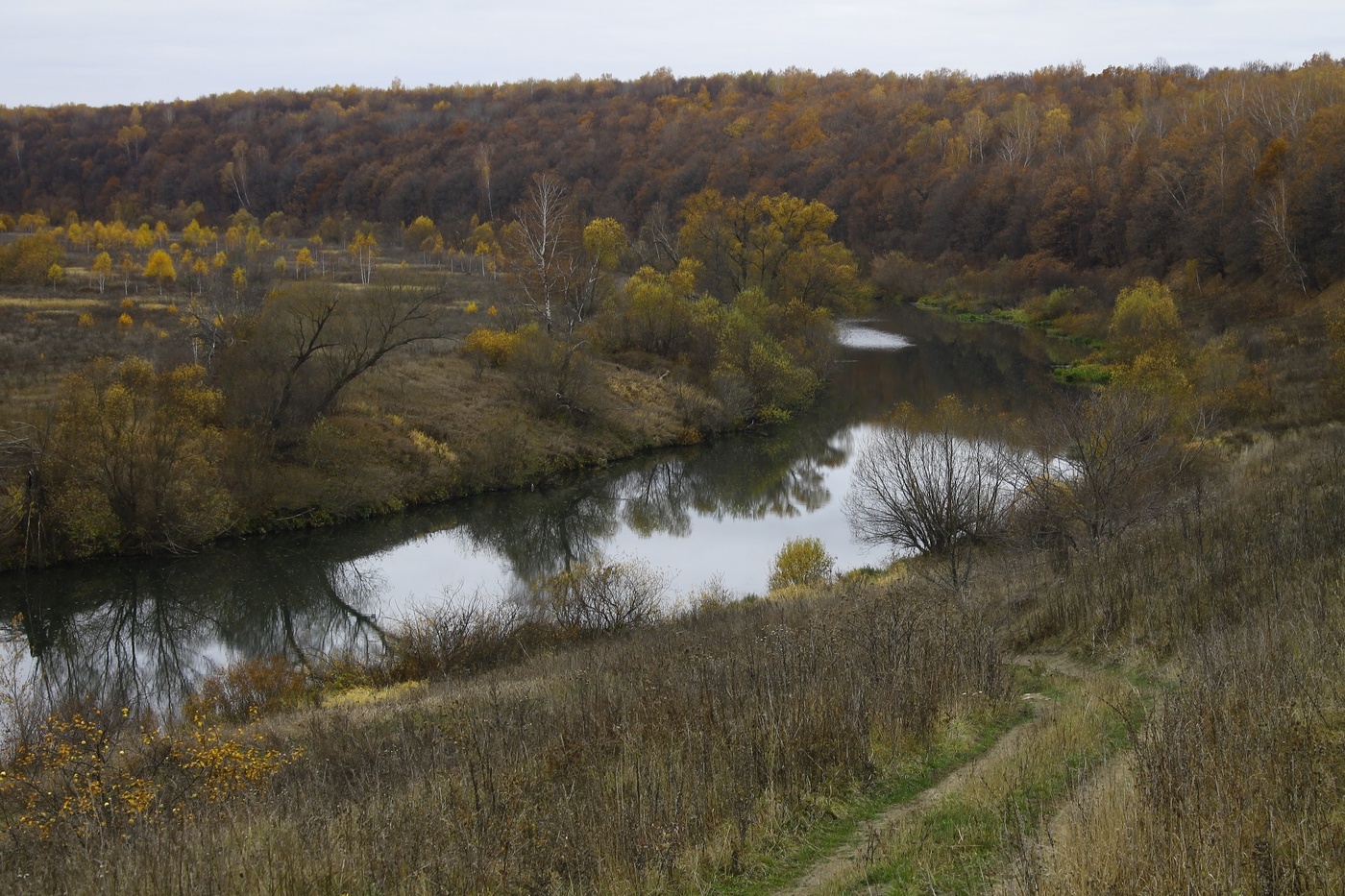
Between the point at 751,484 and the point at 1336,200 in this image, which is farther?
the point at 1336,200

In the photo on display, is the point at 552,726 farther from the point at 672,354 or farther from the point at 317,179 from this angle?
the point at 317,179

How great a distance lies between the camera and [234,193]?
113 meters

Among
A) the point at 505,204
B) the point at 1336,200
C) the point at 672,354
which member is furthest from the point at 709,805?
the point at 505,204

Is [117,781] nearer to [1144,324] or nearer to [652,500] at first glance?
[652,500]

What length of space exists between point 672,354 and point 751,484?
1177 cm

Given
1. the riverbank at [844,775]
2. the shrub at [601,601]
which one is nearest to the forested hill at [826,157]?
the shrub at [601,601]

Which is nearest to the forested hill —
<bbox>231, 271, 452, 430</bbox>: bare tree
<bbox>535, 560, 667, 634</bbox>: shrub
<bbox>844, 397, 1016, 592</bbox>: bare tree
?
<bbox>844, 397, 1016, 592</bbox>: bare tree

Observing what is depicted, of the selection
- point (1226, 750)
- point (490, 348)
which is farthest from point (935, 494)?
point (490, 348)

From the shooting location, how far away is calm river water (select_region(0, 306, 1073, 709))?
18.3 m

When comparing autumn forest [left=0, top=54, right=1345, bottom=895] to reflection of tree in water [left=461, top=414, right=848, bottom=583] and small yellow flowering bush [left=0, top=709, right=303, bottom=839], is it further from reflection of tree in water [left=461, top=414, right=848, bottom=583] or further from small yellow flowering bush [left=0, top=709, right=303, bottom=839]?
reflection of tree in water [left=461, top=414, right=848, bottom=583]

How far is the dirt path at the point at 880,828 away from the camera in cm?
422

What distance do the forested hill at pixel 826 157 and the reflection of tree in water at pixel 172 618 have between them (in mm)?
43945

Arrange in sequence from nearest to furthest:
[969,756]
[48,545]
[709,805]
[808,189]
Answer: [709,805] < [969,756] < [48,545] < [808,189]

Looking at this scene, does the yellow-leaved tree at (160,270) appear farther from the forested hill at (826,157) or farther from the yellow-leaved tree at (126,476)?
the yellow-leaved tree at (126,476)
